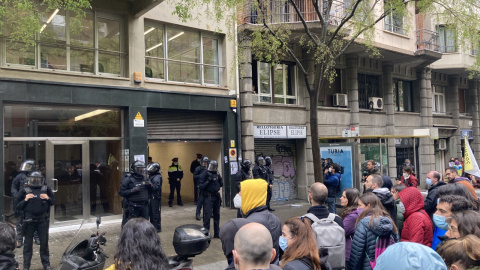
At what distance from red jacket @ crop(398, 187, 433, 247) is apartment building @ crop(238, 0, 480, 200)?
772cm

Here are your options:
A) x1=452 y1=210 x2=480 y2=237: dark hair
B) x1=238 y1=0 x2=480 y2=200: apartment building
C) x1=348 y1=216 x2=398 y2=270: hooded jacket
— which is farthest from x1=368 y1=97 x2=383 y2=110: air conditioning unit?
x1=452 y1=210 x2=480 y2=237: dark hair

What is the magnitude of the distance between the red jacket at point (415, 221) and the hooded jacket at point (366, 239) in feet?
2.69

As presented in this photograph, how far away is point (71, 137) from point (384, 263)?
10211mm

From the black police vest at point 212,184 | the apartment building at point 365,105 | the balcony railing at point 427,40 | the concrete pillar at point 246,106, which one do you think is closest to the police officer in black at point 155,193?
the black police vest at point 212,184

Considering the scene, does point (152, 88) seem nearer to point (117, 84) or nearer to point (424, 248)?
point (117, 84)

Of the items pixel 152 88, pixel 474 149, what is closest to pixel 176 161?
pixel 152 88

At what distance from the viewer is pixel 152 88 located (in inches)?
473

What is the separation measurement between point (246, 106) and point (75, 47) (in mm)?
6061

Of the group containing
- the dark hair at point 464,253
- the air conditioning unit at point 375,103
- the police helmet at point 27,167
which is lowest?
the dark hair at point 464,253

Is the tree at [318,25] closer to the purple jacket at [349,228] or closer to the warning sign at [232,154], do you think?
the warning sign at [232,154]

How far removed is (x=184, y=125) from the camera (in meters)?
13.1

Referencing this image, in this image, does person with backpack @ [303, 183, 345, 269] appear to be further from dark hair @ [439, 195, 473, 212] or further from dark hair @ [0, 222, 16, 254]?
dark hair @ [0, 222, 16, 254]

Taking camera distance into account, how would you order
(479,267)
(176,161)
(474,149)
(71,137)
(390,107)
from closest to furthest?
(479,267) < (71,137) < (176,161) < (390,107) < (474,149)

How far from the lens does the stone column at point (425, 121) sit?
21.1m
